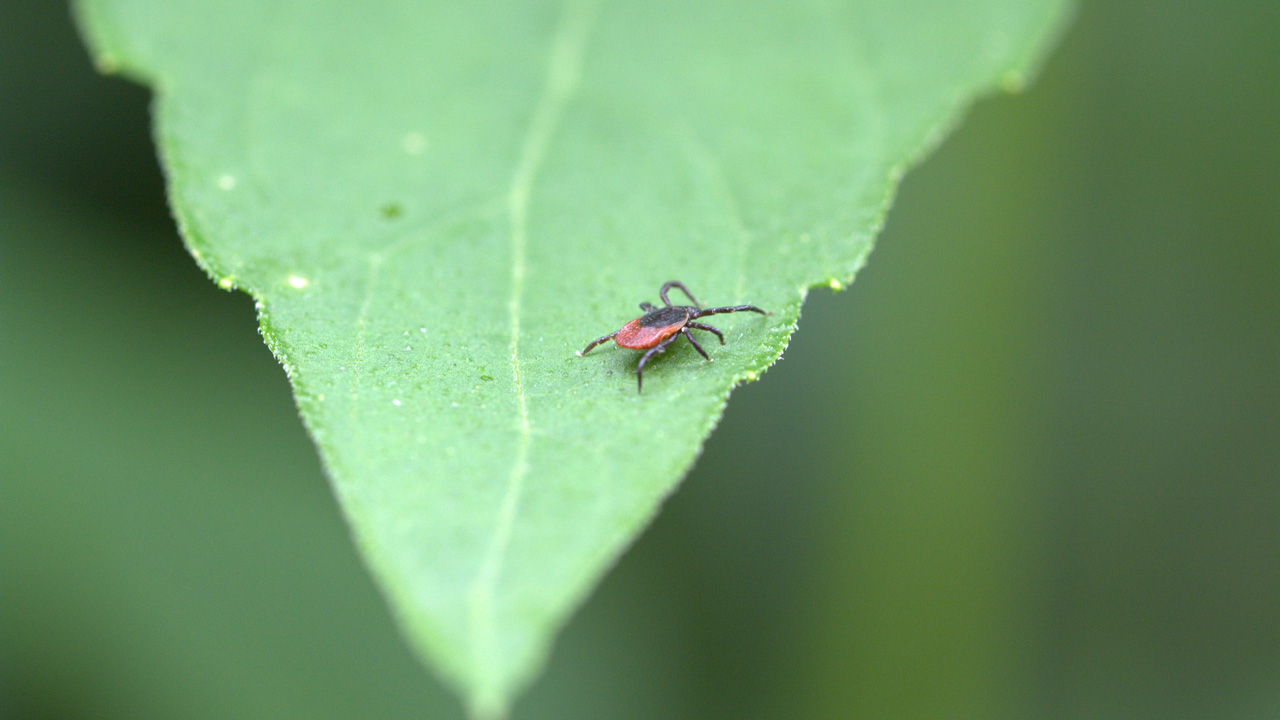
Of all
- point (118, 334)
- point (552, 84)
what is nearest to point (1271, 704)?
point (552, 84)

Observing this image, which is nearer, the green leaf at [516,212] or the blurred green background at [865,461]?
the green leaf at [516,212]

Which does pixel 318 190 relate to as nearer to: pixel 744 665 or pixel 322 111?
pixel 322 111

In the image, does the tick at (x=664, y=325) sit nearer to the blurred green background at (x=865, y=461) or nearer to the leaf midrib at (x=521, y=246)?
the leaf midrib at (x=521, y=246)

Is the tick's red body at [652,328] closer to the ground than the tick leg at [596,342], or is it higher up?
higher up

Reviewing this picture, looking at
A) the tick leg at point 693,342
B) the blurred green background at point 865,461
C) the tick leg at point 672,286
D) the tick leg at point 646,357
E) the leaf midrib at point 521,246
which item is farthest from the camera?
the blurred green background at point 865,461

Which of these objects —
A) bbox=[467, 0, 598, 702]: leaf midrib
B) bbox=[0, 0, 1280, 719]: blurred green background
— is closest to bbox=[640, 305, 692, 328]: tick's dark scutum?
bbox=[467, 0, 598, 702]: leaf midrib

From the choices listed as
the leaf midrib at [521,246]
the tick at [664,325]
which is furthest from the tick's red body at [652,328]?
the leaf midrib at [521,246]

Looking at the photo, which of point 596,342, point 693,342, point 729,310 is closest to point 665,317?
point 693,342
